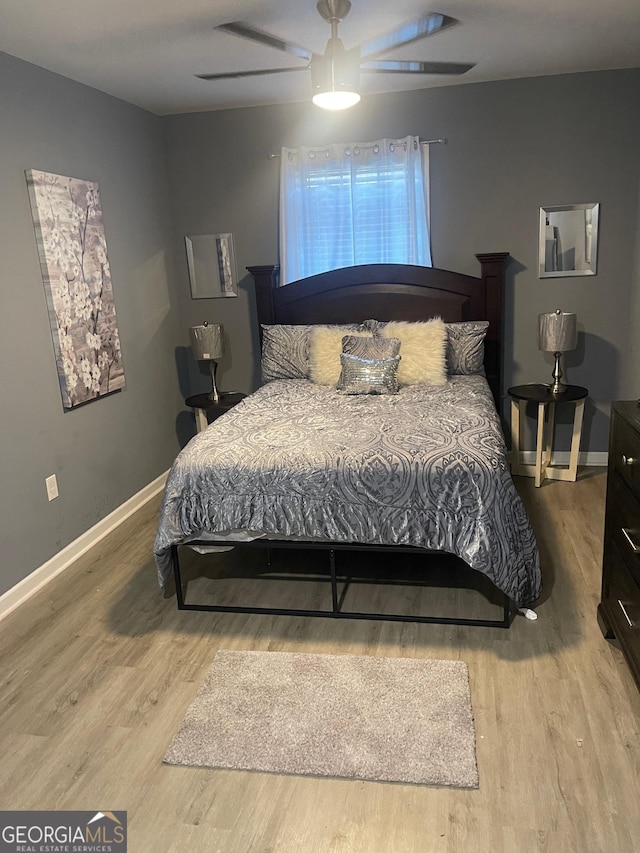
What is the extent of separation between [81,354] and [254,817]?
2591 millimetres

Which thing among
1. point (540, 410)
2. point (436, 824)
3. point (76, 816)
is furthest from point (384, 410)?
point (76, 816)

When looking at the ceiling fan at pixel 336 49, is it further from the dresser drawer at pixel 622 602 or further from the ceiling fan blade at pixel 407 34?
the dresser drawer at pixel 622 602

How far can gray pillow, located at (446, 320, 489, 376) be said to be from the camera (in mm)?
4059

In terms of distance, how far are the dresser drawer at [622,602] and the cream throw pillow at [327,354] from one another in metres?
2.00

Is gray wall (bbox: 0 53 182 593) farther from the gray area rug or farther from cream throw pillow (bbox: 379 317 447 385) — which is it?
cream throw pillow (bbox: 379 317 447 385)

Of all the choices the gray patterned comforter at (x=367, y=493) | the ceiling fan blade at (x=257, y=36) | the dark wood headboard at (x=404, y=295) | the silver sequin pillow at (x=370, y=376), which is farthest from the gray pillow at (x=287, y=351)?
the ceiling fan blade at (x=257, y=36)

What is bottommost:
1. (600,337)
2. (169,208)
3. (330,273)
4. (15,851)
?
(15,851)

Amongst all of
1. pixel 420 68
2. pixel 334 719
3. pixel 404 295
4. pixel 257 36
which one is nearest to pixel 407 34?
pixel 420 68

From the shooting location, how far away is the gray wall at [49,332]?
3023 millimetres

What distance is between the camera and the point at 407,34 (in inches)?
104

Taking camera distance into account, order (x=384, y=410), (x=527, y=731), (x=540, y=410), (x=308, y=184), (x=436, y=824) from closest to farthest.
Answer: (x=436, y=824), (x=527, y=731), (x=384, y=410), (x=540, y=410), (x=308, y=184)

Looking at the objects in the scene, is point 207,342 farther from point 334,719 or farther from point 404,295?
point 334,719

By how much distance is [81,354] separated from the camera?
354 cm

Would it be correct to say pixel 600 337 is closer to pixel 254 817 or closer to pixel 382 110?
pixel 382 110
